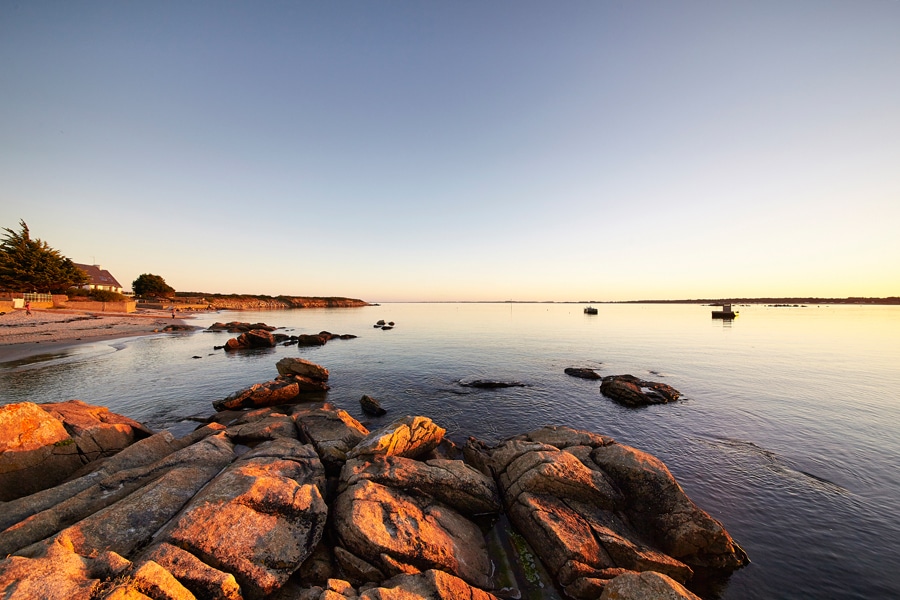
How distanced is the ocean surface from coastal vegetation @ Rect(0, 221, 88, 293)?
145ft

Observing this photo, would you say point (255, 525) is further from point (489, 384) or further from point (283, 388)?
point (489, 384)

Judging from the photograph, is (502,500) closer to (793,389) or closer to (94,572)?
(94,572)

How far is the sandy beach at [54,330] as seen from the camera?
38.2 metres

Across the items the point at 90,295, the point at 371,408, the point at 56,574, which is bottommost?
the point at 371,408

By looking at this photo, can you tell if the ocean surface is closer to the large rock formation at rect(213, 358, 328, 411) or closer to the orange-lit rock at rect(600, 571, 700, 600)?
the large rock formation at rect(213, 358, 328, 411)

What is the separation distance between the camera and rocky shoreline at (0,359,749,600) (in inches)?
273

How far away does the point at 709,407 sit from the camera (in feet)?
77.1

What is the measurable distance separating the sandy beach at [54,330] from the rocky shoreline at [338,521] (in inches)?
1549

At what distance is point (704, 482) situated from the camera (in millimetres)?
13961

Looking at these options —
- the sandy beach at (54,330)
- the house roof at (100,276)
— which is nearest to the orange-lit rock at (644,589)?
the sandy beach at (54,330)

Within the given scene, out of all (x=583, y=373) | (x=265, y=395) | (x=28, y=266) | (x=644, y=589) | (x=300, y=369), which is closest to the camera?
(x=644, y=589)

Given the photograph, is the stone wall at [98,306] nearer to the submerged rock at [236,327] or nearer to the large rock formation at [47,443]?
the submerged rock at [236,327]

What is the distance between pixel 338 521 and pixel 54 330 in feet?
226

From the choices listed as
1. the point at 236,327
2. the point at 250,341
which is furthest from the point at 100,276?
the point at 250,341
